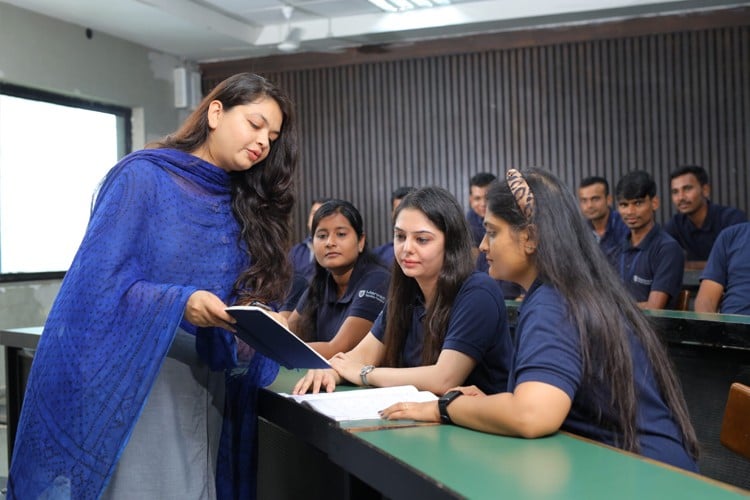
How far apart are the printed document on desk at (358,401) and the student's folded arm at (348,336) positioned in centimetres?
115

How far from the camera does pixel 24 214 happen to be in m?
6.26

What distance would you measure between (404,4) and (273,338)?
532 centimetres

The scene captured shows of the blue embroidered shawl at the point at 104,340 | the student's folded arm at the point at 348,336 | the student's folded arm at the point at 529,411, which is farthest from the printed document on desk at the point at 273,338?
the student's folded arm at the point at 348,336

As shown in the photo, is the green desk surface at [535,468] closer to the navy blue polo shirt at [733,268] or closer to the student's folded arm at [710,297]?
the navy blue polo shirt at [733,268]

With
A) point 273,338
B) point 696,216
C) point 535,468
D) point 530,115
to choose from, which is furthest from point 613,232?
point 535,468

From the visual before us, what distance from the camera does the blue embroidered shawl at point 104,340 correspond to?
1.78 metres

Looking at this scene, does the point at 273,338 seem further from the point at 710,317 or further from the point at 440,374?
the point at 710,317

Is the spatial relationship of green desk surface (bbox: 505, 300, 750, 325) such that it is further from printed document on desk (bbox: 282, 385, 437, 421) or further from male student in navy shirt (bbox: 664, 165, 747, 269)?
male student in navy shirt (bbox: 664, 165, 747, 269)

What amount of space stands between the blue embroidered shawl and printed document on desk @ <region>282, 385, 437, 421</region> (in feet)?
1.43

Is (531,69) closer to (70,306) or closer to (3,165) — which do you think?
(3,165)

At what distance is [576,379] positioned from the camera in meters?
1.61

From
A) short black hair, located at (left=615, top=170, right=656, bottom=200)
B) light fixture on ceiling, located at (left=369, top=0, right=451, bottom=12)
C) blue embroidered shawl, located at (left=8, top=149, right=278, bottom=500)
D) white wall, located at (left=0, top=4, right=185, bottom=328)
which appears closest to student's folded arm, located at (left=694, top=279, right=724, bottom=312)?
short black hair, located at (left=615, top=170, right=656, bottom=200)

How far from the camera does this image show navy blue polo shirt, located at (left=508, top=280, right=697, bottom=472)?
1611mm

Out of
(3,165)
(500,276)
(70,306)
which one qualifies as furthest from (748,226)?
(3,165)
